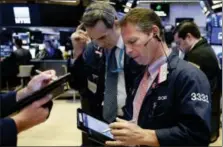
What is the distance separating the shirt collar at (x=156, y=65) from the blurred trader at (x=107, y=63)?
19.0 inches

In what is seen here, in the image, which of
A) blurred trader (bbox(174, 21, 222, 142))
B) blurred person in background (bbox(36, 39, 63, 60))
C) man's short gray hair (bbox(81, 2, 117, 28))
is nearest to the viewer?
man's short gray hair (bbox(81, 2, 117, 28))

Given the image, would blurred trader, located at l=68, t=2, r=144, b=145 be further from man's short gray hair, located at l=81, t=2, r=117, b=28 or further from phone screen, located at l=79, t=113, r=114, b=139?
phone screen, located at l=79, t=113, r=114, b=139

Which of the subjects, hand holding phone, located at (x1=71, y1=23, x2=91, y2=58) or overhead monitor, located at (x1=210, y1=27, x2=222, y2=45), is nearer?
hand holding phone, located at (x1=71, y1=23, x2=91, y2=58)

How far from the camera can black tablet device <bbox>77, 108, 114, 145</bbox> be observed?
166 cm

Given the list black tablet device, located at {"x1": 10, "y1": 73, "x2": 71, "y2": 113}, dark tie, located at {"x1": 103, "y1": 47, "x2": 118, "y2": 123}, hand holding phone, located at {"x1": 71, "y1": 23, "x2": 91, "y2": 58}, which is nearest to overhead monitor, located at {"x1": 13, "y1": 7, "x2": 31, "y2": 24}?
hand holding phone, located at {"x1": 71, "y1": 23, "x2": 91, "y2": 58}

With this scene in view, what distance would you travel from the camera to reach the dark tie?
2.24 meters

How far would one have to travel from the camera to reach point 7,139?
1.26 m

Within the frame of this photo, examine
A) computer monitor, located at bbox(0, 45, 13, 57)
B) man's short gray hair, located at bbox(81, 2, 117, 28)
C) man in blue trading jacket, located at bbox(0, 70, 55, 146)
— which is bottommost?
computer monitor, located at bbox(0, 45, 13, 57)

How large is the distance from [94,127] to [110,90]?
0.61 metres

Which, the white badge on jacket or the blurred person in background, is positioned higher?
the white badge on jacket

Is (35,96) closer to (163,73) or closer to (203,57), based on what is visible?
(163,73)

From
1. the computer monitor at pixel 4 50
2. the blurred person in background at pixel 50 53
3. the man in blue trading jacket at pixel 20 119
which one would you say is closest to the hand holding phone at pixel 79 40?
the man in blue trading jacket at pixel 20 119

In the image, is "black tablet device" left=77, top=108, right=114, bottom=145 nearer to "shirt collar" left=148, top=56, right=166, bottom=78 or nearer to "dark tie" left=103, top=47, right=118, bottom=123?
"shirt collar" left=148, top=56, right=166, bottom=78

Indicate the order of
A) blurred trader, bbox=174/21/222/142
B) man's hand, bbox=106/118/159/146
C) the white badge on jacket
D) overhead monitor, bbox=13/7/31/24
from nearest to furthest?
man's hand, bbox=106/118/159/146
the white badge on jacket
blurred trader, bbox=174/21/222/142
overhead monitor, bbox=13/7/31/24
